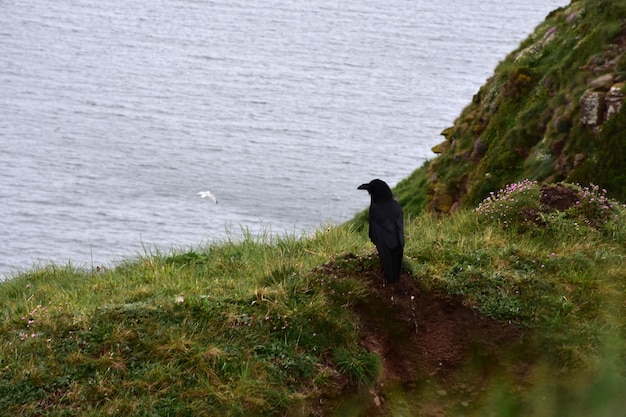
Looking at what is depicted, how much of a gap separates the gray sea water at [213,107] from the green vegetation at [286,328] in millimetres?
20746

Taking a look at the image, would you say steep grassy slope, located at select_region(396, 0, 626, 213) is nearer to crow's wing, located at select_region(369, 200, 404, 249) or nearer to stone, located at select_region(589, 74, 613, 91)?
stone, located at select_region(589, 74, 613, 91)

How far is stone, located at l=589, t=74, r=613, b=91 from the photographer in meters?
21.8

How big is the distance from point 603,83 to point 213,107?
6620cm

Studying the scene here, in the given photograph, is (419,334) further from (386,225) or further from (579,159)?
(579,159)

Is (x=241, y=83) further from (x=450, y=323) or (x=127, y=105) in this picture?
(x=450, y=323)

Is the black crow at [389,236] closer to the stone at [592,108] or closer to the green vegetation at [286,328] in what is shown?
the green vegetation at [286,328]

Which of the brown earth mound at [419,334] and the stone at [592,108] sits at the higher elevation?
the stone at [592,108]

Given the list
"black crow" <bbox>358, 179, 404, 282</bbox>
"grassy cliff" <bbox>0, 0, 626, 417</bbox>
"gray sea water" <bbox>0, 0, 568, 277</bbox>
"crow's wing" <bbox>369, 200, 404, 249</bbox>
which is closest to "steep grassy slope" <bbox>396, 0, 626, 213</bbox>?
"grassy cliff" <bbox>0, 0, 626, 417</bbox>

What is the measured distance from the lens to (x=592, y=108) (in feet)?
69.6

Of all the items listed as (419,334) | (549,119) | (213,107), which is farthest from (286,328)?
(213,107)

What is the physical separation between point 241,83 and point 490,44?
1381 inches

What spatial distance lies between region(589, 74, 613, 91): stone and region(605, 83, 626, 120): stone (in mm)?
696

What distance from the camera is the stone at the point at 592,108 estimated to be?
21.0m

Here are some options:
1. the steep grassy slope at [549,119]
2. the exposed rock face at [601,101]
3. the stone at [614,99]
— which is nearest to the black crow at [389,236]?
the steep grassy slope at [549,119]
